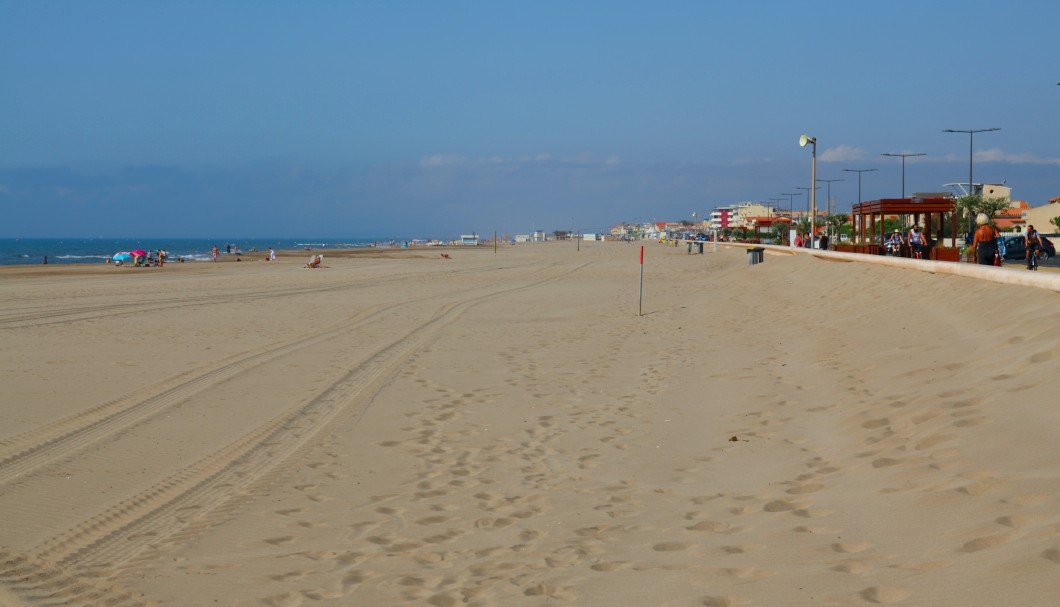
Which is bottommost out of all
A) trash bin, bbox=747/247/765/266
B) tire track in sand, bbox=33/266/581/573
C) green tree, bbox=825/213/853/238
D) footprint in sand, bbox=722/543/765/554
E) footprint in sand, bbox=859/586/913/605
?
tire track in sand, bbox=33/266/581/573

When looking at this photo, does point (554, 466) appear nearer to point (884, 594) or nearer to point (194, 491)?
point (194, 491)

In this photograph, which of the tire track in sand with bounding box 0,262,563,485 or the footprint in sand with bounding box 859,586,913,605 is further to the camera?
the tire track in sand with bounding box 0,262,563,485

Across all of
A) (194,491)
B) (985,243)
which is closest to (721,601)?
(194,491)

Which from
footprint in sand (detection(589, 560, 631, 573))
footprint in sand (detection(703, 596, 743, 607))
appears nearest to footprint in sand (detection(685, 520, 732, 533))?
footprint in sand (detection(589, 560, 631, 573))

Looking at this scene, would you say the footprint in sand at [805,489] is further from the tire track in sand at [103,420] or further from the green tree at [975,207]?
the green tree at [975,207]

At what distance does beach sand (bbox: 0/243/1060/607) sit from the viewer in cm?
455

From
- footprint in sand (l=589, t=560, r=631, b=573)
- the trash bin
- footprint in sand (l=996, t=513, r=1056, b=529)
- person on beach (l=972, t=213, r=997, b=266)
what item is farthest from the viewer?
the trash bin

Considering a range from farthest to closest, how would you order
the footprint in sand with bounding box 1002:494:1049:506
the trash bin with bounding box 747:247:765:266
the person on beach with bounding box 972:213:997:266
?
1. the trash bin with bounding box 747:247:765:266
2. the person on beach with bounding box 972:213:997:266
3. the footprint in sand with bounding box 1002:494:1049:506

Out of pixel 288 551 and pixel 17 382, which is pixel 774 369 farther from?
pixel 17 382

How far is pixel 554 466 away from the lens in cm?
713

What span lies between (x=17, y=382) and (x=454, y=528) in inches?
303

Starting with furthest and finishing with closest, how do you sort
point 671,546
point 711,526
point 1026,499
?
1. point 711,526
2. point 671,546
3. point 1026,499

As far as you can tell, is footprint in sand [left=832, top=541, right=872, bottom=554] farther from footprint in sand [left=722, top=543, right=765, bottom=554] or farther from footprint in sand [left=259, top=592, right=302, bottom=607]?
footprint in sand [left=259, top=592, right=302, bottom=607]

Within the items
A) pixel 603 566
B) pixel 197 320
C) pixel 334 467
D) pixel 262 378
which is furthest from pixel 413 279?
pixel 603 566
